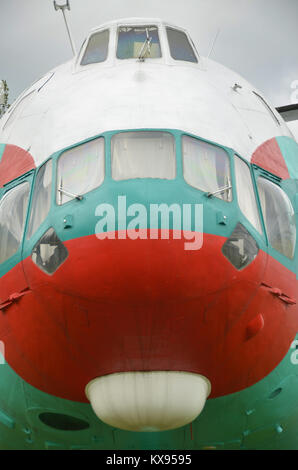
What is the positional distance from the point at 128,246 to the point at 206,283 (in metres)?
0.80

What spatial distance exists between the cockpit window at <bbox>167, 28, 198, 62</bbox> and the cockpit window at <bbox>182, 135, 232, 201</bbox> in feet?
8.25

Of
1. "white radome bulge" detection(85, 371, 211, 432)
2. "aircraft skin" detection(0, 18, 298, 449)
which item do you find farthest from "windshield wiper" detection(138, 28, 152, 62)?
"white radome bulge" detection(85, 371, 211, 432)

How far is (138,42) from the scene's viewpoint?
9484 millimetres

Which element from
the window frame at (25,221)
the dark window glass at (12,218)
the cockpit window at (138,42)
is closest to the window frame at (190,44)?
the cockpit window at (138,42)

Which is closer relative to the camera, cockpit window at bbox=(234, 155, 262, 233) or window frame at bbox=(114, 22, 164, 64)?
cockpit window at bbox=(234, 155, 262, 233)

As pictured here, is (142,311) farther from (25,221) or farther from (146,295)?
(25,221)

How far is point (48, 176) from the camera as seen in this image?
7195 millimetres

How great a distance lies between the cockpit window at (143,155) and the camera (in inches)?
262

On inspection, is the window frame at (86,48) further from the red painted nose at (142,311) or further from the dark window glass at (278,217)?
the red painted nose at (142,311)

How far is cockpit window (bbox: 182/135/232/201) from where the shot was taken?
673cm

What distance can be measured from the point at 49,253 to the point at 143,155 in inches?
56.7

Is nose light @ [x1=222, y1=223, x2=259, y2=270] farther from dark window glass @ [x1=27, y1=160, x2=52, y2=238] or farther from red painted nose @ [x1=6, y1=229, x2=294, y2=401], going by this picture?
dark window glass @ [x1=27, y1=160, x2=52, y2=238]

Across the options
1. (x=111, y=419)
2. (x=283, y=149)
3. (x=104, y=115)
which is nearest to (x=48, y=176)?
(x=104, y=115)
